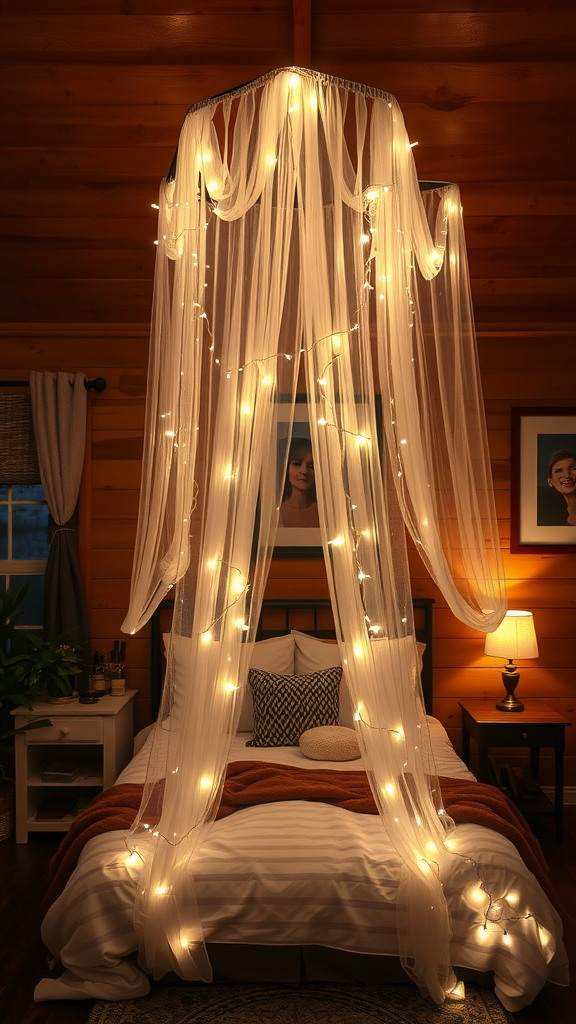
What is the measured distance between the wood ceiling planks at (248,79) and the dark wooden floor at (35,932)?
2.72 meters

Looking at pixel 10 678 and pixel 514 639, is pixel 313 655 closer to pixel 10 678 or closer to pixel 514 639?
pixel 514 639

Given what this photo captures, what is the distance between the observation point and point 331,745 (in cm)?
320

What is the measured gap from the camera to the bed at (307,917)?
2.35 m

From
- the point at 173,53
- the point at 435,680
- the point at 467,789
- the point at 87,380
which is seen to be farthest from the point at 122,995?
the point at 173,53

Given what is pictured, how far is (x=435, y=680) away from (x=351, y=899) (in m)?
2.00

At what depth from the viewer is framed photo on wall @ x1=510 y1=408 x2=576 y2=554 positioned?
4.29m

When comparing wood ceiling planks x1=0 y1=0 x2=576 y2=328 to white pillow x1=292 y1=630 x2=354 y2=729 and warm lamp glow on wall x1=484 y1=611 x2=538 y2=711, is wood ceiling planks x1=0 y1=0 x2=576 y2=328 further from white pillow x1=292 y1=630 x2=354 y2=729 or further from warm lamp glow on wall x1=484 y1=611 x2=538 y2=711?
white pillow x1=292 y1=630 x2=354 y2=729

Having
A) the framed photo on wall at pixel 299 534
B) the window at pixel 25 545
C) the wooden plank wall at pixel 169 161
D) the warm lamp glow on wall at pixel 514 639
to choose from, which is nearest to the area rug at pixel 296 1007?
the warm lamp glow on wall at pixel 514 639

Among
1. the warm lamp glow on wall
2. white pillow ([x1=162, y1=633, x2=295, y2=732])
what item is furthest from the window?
the warm lamp glow on wall

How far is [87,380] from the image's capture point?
4.27 m

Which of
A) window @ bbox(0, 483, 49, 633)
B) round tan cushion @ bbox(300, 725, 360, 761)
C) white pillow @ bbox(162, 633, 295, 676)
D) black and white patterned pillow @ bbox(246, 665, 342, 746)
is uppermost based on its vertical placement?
window @ bbox(0, 483, 49, 633)

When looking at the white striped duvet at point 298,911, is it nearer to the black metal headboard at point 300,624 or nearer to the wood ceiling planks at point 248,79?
the black metal headboard at point 300,624

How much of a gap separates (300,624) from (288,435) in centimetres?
208

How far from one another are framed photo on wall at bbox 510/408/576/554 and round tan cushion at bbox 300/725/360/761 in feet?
5.14
